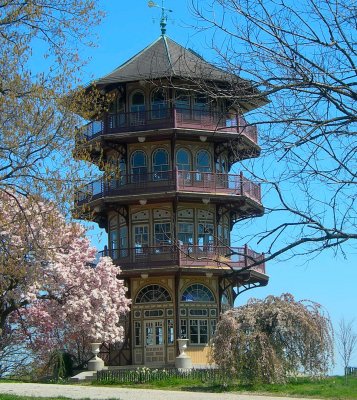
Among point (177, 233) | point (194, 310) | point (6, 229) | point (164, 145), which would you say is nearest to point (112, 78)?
point (164, 145)

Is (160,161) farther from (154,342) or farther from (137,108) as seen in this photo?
(154,342)

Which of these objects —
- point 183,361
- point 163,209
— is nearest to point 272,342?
point 183,361

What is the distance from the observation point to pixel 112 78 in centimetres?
4369

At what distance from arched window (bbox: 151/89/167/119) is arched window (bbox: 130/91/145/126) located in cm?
57

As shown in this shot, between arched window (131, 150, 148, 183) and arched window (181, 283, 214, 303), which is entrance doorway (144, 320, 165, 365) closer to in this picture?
arched window (181, 283, 214, 303)

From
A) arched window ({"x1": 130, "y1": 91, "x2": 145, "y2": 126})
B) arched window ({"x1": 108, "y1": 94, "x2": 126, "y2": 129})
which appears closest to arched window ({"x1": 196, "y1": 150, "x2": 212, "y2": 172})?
arched window ({"x1": 130, "y1": 91, "x2": 145, "y2": 126})

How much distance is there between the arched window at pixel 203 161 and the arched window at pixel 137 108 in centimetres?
353

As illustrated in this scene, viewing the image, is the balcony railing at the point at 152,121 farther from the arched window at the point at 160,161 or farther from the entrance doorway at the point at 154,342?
the entrance doorway at the point at 154,342

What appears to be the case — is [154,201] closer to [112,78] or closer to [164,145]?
[164,145]

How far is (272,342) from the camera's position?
96.6 ft

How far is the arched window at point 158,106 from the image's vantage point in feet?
142

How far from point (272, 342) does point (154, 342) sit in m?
13.4

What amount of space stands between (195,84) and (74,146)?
27.8 feet

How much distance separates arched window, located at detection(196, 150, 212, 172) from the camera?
44.0 metres
